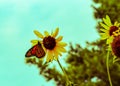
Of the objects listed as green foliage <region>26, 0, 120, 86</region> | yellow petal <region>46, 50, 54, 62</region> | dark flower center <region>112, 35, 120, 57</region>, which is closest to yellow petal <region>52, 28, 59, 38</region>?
yellow petal <region>46, 50, 54, 62</region>

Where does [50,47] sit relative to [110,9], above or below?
below

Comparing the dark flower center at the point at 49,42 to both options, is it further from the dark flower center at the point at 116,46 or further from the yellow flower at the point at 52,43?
the dark flower center at the point at 116,46

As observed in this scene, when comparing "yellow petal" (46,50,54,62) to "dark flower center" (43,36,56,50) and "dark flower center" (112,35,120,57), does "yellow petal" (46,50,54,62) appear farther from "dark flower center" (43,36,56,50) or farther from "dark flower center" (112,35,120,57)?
"dark flower center" (112,35,120,57)

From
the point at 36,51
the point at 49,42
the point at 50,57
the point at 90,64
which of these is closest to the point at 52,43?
the point at 49,42

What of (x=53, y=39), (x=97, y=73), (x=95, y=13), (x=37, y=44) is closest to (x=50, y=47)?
(x=53, y=39)

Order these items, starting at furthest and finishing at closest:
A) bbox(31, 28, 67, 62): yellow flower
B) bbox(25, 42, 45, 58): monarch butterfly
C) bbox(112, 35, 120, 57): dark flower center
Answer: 1. bbox(31, 28, 67, 62): yellow flower
2. bbox(112, 35, 120, 57): dark flower center
3. bbox(25, 42, 45, 58): monarch butterfly

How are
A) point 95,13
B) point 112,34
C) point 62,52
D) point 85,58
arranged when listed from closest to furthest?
point 62,52 < point 112,34 < point 85,58 < point 95,13

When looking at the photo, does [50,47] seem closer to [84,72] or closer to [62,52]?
[62,52]

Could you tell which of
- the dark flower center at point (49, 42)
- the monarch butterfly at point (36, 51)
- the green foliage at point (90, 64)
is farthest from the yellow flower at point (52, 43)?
the green foliage at point (90, 64)
